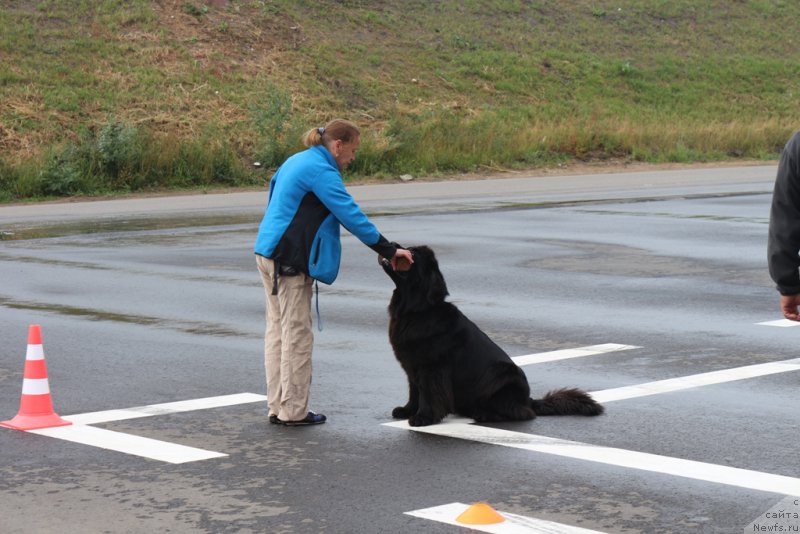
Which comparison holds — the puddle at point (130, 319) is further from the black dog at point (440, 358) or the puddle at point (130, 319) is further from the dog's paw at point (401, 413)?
the black dog at point (440, 358)

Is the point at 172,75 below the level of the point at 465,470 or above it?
above

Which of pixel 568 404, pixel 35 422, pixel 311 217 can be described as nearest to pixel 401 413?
pixel 568 404

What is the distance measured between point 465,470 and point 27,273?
401 inches

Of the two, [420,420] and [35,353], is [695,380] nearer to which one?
[420,420]

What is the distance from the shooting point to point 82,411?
332 inches

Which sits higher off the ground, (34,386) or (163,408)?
(34,386)

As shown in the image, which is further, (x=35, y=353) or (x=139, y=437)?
(x=35, y=353)

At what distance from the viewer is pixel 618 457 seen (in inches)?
281

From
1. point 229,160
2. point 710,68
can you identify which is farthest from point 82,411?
point 710,68

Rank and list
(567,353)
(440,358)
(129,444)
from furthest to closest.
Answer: (567,353)
(440,358)
(129,444)

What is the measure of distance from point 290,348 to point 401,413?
78 cm

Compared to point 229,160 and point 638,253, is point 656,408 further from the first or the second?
point 229,160

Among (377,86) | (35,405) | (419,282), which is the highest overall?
(377,86)

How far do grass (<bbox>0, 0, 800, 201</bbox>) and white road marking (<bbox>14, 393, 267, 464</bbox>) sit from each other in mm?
20506
